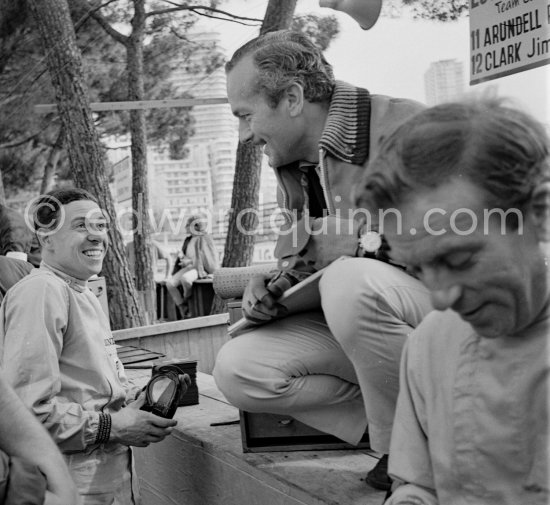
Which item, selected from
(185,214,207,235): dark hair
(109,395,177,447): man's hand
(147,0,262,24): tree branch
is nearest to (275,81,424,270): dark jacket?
(109,395,177,447): man's hand

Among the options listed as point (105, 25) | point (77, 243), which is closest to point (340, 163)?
point (77, 243)

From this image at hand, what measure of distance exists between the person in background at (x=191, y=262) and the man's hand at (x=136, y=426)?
891 cm

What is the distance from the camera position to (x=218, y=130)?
1442 cm

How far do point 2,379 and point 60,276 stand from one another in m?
1.07

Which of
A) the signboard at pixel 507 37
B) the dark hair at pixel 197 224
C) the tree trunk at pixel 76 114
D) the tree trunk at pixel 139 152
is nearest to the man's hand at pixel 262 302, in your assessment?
the signboard at pixel 507 37

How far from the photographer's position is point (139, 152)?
1064 centimetres

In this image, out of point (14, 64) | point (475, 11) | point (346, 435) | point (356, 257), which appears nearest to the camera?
point (356, 257)

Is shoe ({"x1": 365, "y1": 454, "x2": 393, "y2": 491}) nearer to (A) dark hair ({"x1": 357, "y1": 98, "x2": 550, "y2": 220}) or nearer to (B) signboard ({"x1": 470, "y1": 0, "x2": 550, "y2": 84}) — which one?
(A) dark hair ({"x1": 357, "y1": 98, "x2": 550, "y2": 220})

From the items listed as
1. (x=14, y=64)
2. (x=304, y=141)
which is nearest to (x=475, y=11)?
(x=304, y=141)

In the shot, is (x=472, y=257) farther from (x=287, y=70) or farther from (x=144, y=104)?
(x=144, y=104)

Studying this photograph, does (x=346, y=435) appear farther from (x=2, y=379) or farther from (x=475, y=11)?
(x=475, y=11)

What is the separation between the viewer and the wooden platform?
6.56ft

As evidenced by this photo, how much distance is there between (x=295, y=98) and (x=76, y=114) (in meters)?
5.19

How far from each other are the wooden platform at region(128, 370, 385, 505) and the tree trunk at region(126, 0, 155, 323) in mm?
6508
